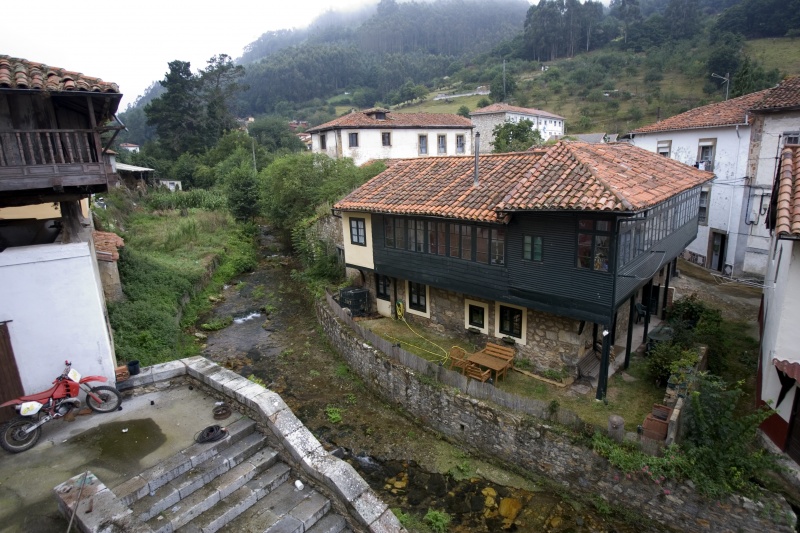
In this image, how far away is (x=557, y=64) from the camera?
3553 inches

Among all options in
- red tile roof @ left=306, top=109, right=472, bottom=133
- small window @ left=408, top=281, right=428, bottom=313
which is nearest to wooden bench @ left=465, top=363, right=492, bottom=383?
small window @ left=408, top=281, right=428, bottom=313

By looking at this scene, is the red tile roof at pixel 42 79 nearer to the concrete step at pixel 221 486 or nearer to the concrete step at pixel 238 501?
the concrete step at pixel 221 486

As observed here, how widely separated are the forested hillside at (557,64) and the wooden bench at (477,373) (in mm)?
42902

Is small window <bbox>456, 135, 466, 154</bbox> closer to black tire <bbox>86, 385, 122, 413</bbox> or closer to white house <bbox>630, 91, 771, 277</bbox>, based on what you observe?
white house <bbox>630, 91, 771, 277</bbox>

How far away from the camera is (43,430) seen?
25.6ft

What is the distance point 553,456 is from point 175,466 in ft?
27.6

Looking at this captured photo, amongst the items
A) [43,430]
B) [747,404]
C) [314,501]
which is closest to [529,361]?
[747,404]

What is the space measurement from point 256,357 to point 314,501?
11.8m

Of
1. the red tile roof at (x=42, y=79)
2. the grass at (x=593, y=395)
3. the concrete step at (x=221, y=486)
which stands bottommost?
the grass at (x=593, y=395)

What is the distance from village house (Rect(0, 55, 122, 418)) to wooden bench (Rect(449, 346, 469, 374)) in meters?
8.78

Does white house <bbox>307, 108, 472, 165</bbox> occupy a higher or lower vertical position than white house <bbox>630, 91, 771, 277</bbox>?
higher

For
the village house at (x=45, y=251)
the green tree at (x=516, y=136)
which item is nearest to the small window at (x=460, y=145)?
the green tree at (x=516, y=136)

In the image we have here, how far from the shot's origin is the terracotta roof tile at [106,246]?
16547mm

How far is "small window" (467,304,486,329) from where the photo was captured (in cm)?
1471
